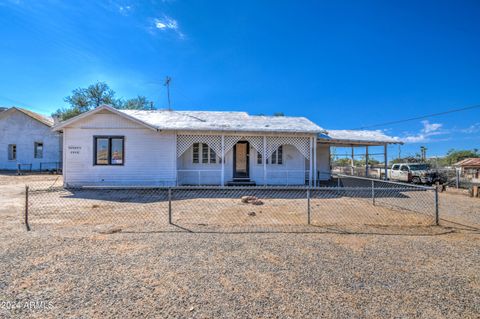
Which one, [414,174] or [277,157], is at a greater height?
[277,157]

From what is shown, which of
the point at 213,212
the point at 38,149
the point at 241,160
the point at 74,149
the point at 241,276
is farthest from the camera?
the point at 38,149

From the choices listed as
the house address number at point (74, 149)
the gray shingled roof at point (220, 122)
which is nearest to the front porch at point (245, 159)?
the gray shingled roof at point (220, 122)

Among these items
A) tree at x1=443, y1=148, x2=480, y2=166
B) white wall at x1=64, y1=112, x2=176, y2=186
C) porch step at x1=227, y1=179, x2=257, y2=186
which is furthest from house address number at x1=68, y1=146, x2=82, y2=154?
tree at x1=443, y1=148, x2=480, y2=166

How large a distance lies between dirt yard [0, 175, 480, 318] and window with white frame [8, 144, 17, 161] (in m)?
23.2

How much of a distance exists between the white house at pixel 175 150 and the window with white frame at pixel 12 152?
55.7ft

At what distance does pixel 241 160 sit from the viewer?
44.1 feet

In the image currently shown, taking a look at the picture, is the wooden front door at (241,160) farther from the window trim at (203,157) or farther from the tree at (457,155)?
the tree at (457,155)

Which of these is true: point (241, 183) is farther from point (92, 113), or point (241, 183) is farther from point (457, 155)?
point (457, 155)

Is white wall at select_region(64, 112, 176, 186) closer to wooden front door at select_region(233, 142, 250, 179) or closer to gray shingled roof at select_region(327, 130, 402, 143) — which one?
wooden front door at select_region(233, 142, 250, 179)

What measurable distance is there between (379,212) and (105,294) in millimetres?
7478

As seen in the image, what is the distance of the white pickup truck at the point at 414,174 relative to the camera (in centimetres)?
1553

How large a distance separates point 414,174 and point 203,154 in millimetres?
13874

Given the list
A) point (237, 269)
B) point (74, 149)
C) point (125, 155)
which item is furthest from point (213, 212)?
point (74, 149)

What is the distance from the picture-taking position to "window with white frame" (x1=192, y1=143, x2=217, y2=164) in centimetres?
1316
